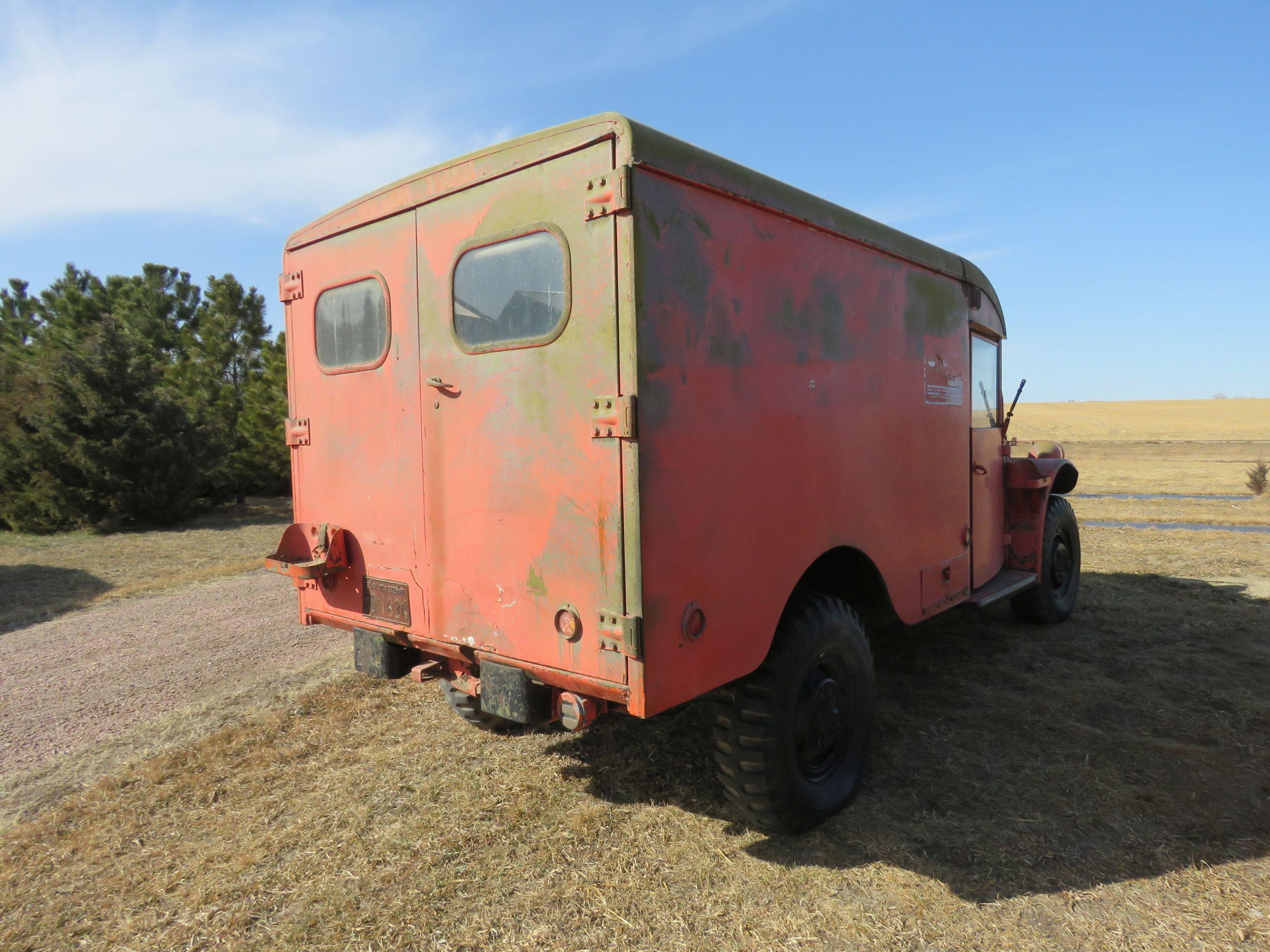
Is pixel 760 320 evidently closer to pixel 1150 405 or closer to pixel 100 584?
pixel 100 584

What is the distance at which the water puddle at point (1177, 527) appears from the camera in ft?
38.9

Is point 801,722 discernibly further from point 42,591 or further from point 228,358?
point 228,358

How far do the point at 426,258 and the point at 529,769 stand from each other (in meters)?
2.58

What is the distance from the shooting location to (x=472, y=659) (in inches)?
124

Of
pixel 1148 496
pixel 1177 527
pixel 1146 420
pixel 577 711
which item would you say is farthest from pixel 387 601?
pixel 1146 420

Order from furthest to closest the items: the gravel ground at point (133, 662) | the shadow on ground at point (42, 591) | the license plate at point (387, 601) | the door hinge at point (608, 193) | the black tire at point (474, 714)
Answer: the shadow on ground at point (42, 591), the gravel ground at point (133, 662), the black tire at point (474, 714), the license plate at point (387, 601), the door hinge at point (608, 193)

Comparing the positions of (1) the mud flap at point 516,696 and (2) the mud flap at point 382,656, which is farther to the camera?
(2) the mud flap at point 382,656

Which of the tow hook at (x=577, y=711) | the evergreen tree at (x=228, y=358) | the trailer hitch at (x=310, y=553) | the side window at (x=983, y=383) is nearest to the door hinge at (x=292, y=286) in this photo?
the trailer hitch at (x=310, y=553)

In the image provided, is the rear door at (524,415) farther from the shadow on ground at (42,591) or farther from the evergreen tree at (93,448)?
the evergreen tree at (93,448)

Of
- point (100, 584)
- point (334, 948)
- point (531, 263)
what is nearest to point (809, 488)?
point (531, 263)

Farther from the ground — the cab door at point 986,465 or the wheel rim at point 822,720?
the cab door at point 986,465

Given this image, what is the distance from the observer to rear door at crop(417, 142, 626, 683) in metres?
2.60

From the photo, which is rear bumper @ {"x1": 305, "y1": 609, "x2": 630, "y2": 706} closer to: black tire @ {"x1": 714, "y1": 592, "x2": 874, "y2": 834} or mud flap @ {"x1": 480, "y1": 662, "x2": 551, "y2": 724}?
mud flap @ {"x1": 480, "y1": 662, "x2": 551, "y2": 724}

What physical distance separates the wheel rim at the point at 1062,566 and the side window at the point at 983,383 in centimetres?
158
